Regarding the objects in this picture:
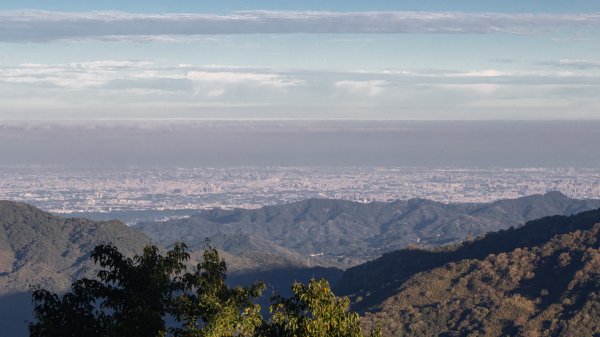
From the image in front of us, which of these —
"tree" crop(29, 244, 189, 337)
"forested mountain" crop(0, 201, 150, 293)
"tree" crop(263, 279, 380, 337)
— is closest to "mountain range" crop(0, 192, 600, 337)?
"forested mountain" crop(0, 201, 150, 293)

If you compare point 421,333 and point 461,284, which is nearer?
point 421,333

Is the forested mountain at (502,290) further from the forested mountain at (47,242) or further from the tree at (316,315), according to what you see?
the tree at (316,315)

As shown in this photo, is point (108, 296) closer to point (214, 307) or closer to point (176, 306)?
point (176, 306)

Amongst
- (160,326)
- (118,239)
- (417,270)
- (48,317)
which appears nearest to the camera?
(160,326)

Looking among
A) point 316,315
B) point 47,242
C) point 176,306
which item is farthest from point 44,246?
point 316,315

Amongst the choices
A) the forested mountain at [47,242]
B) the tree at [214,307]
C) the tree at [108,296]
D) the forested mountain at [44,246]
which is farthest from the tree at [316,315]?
the forested mountain at [47,242]

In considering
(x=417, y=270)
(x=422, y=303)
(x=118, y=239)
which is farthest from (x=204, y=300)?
(x=118, y=239)

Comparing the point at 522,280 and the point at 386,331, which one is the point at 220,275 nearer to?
the point at 386,331

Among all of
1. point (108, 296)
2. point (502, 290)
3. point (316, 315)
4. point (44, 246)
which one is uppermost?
point (316, 315)

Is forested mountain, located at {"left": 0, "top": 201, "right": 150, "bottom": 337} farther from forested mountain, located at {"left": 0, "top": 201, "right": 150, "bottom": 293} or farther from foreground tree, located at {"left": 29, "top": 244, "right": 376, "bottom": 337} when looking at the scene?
foreground tree, located at {"left": 29, "top": 244, "right": 376, "bottom": 337}
